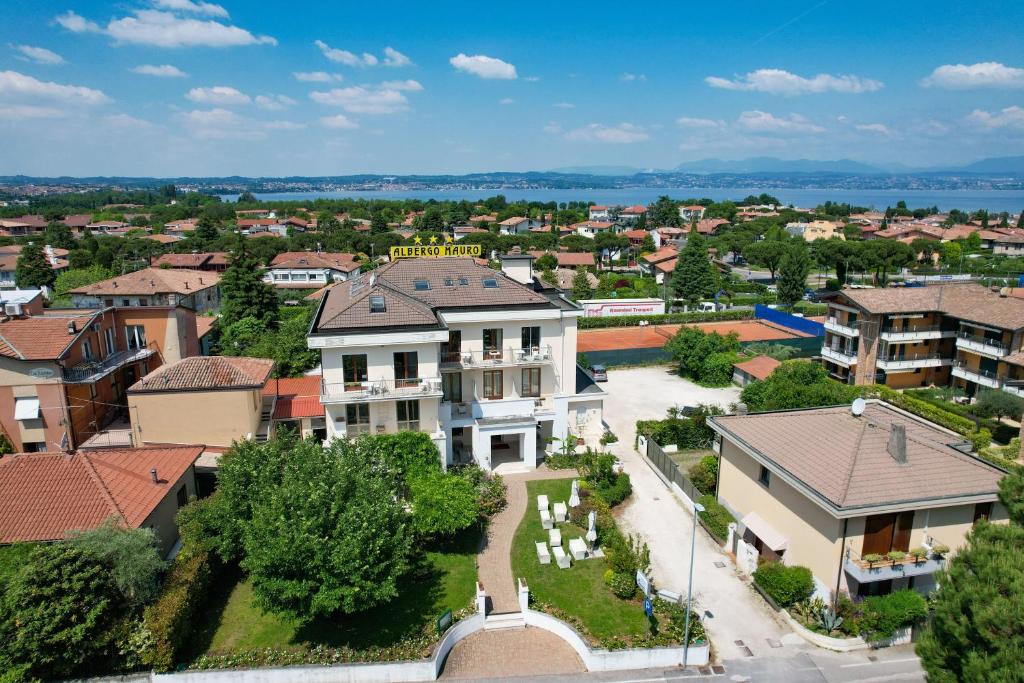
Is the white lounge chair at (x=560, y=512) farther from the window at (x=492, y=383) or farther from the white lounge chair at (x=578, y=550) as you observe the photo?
the window at (x=492, y=383)

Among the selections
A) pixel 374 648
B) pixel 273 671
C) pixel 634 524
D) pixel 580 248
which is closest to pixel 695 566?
pixel 634 524

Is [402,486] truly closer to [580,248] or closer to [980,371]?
[980,371]

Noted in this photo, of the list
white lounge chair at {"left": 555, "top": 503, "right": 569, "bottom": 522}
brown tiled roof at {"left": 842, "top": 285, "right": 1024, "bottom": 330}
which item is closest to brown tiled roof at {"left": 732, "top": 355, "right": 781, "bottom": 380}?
brown tiled roof at {"left": 842, "top": 285, "right": 1024, "bottom": 330}

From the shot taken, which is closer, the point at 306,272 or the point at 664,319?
the point at 664,319

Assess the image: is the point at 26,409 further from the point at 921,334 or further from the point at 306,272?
the point at 306,272

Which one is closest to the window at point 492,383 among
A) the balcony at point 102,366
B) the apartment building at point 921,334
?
the balcony at point 102,366

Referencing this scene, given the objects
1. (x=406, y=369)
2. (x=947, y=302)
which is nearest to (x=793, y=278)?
(x=947, y=302)
